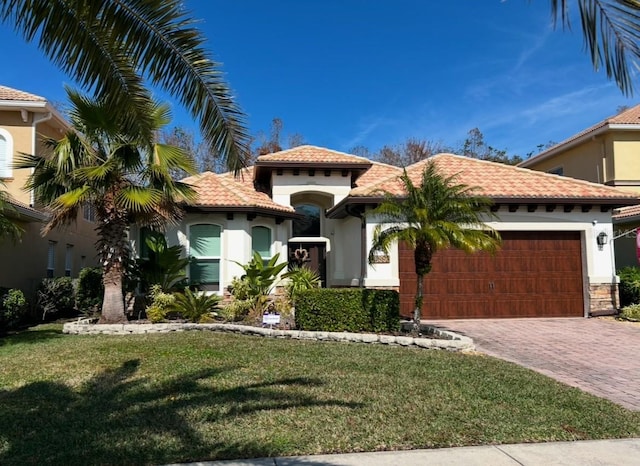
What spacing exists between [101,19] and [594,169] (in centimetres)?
2195

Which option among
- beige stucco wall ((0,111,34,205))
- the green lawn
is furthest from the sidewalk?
beige stucco wall ((0,111,34,205))

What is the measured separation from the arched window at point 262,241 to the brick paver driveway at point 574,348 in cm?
569

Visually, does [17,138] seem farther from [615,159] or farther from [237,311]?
[615,159]

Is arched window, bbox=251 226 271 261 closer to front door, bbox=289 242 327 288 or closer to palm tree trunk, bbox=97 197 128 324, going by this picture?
front door, bbox=289 242 327 288

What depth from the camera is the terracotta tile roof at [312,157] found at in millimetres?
17500

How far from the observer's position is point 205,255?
1539 cm

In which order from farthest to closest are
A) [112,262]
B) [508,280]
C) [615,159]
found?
1. [615,159]
2. [508,280]
3. [112,262]

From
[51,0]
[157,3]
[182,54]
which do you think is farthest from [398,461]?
[51,0]

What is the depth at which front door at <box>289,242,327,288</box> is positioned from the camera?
18.4 metres

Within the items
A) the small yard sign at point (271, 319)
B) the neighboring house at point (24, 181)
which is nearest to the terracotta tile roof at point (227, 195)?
the small yard sign at point (271, 319)

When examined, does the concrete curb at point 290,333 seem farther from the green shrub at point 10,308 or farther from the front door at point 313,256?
the front door at point 313,256

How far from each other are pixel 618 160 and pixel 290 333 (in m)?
16.8

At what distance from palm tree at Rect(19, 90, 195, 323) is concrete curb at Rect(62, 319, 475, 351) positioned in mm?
723

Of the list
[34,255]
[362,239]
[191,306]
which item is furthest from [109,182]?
[362,239]
